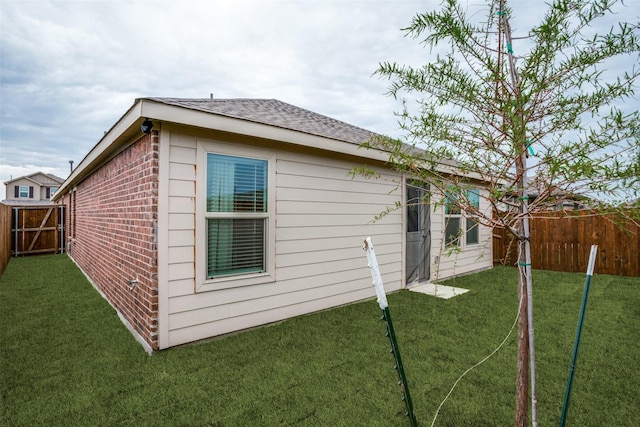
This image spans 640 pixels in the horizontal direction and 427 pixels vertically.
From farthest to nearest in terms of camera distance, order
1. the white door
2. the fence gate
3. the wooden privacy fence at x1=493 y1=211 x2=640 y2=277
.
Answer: the fence gate
the wooden privacy fence at x1=493 y1=211 x2=640 y2=277
the white door

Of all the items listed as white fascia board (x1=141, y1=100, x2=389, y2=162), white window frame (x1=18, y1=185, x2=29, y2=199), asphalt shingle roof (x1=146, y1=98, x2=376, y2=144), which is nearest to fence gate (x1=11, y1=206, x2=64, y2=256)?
asphalt shingle roof (x1=146, y1=98, x2=376, y2=144)

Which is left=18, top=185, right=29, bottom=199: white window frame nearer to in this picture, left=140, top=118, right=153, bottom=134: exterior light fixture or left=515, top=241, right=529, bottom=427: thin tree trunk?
left=140, top=118, right=153, bottom=134: exterior light fixture

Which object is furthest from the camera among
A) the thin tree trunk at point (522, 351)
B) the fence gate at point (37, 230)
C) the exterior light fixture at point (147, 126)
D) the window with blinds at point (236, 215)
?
the fence gate at point (37, 230)

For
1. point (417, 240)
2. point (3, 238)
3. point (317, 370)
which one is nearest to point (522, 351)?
point (317, 370)

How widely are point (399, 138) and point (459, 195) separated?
1.49 feet

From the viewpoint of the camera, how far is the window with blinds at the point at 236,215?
11.8 feet

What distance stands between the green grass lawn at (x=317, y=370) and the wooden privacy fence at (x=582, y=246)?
356cm

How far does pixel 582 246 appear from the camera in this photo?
8008 millimetres

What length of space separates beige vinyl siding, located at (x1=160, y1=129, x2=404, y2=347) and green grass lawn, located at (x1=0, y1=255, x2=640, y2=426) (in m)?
0.26

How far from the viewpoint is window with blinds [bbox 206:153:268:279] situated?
360 centimetres

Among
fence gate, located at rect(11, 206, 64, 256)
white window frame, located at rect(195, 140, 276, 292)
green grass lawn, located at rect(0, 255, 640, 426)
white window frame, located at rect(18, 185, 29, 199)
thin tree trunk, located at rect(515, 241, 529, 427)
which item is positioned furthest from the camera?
white window frame, located at rect(18, 185, 29, 199)

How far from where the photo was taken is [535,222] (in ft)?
28.1

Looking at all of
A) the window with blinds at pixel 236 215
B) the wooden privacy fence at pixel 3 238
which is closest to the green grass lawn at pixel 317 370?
A: the window with blinds at pixel 236 215

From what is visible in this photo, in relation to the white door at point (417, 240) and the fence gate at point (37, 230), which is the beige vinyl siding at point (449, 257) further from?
the fence gate at point (37, 230)
